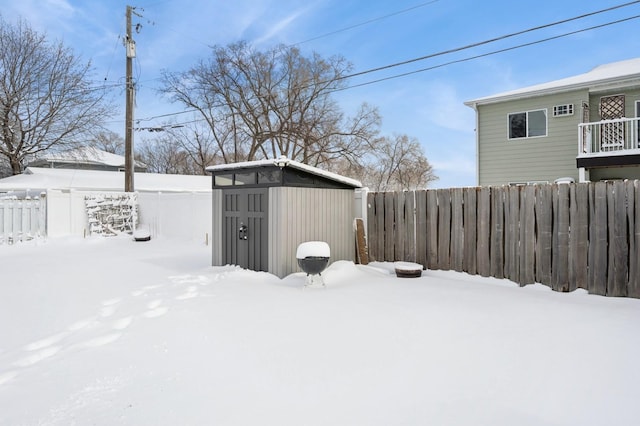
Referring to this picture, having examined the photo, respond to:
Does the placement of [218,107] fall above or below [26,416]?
above

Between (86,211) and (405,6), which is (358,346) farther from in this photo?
(86,211)

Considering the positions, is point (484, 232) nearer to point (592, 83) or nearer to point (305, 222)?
point (305, 222)

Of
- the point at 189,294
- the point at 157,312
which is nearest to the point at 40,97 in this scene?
the point at 189,294

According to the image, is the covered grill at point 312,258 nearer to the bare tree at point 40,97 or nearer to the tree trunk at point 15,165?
the bare tree at point 40,97

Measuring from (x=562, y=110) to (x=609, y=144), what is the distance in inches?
69.8

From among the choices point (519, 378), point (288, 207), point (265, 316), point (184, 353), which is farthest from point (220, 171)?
point (519, 378)

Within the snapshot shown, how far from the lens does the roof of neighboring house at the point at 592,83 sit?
11477 mm

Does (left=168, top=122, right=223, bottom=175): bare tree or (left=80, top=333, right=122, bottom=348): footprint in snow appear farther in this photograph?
(left=168, top=122, right=223, bottom=175): bare tree

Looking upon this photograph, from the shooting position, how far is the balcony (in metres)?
10.6

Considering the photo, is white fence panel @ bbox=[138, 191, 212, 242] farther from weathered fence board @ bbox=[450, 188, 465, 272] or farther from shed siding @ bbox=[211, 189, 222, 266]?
weathered fence board @ bbox=[450, 188, 465, 272]

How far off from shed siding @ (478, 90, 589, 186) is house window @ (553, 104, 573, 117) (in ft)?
0.31

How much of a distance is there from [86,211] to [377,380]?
13100 millimetres

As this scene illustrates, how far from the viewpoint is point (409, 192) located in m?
6.95

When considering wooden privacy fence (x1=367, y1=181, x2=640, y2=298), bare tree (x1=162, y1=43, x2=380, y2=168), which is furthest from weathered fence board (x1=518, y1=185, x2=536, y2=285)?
bare tree (x1=162, y1=43, x2=380, y2=168)
